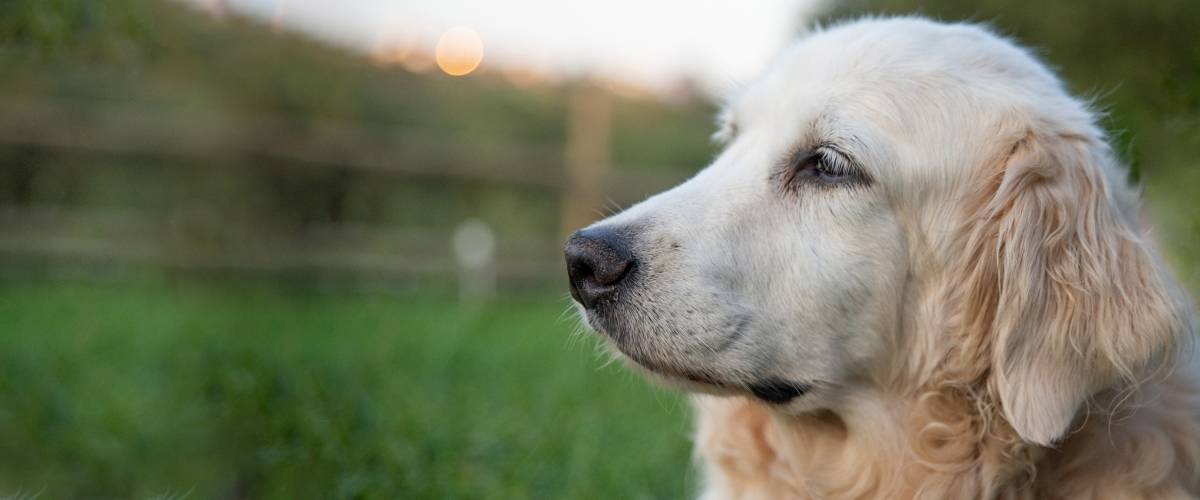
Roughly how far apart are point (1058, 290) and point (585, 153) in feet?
37.1

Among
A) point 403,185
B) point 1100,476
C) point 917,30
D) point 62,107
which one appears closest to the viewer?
point 1100,476

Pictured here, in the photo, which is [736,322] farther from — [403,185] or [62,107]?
[403,185]

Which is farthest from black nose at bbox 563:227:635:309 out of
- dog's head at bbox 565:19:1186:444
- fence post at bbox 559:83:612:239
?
fence post at bbox 559:83:612:239

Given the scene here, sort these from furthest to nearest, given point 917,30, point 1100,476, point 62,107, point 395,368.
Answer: point 62,107, point 395,368, point 917,30, point 1100,476

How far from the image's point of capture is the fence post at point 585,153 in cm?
1300

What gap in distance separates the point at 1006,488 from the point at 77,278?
10.0 metres

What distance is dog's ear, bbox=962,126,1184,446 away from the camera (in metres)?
1.96

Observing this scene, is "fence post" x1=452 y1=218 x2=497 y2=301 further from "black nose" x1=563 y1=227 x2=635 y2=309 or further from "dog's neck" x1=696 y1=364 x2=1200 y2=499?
"black nose" x1=563 y1=227 x2=635 y2=309

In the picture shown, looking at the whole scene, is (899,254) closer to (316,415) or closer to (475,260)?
(316,415)

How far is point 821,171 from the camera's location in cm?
226

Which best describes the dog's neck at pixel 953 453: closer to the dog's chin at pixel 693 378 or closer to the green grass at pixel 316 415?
the dog's chin at pixel 693 378

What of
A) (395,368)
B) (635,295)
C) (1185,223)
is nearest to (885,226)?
(635,295)

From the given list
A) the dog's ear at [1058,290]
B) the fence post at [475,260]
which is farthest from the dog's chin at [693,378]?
the fence post at [475,260]

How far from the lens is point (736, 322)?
6.98ft
